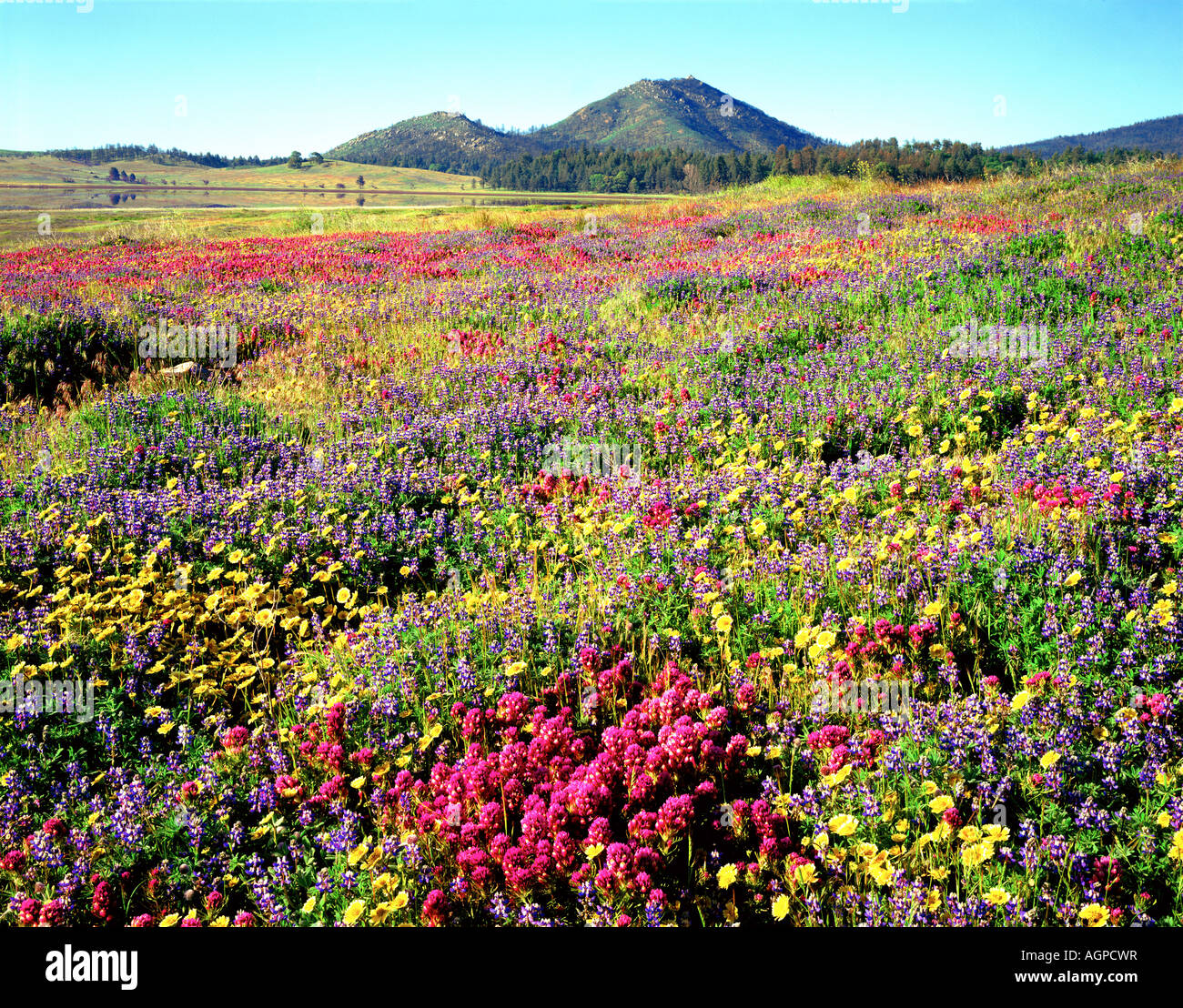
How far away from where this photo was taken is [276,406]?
26.7 feet

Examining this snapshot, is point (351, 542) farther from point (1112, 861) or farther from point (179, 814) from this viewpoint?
point (1112, 861)

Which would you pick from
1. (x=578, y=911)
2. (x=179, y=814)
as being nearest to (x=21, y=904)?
(x=179, y=814)

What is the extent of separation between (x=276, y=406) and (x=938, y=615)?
7.39 m
